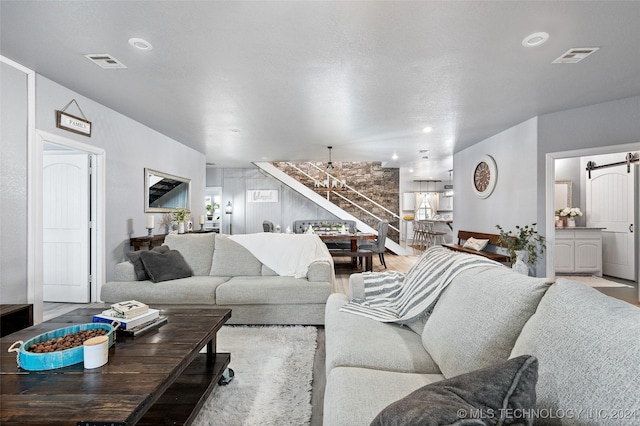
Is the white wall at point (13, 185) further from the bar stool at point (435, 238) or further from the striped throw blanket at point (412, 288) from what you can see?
the bar stool at point (435, 238)

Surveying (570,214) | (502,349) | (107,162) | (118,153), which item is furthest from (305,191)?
(502,349)

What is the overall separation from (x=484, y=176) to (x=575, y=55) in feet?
11.1

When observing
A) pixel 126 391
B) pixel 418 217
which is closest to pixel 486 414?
pixel 126 391

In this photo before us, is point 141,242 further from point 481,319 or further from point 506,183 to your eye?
point 506,183

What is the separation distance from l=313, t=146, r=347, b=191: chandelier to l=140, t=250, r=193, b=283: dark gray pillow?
6013 millimetres

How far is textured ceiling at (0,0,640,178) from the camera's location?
2146 mm

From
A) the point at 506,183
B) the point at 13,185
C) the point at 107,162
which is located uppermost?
the point at 107,162

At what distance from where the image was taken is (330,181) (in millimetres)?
10250

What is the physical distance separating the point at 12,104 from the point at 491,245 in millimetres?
6737

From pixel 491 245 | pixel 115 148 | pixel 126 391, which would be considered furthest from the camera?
pixel 491 245

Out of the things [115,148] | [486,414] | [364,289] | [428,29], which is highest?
[428,29]

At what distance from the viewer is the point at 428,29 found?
234 cm

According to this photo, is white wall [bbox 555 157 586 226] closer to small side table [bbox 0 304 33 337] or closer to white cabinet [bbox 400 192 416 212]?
white cabinet [bbox 400 192 416 212]

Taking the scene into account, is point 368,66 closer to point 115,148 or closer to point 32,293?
point 115,148
